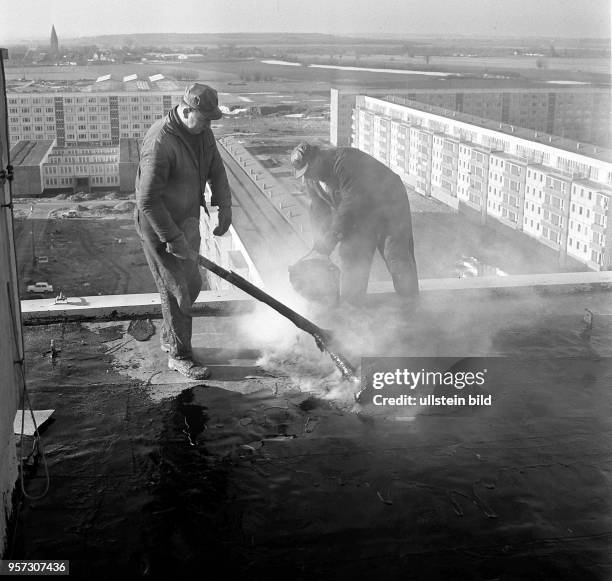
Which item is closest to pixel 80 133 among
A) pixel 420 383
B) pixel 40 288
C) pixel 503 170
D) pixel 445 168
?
pixel 40 288

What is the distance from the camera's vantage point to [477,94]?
1321 inches

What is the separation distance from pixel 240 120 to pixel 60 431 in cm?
2198

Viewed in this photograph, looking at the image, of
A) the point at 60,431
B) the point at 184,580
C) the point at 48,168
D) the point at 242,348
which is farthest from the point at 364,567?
the point at 48,168

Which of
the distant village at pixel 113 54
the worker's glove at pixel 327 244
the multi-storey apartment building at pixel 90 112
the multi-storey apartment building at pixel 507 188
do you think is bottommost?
the multi-storey apartment building at pixel 507 188

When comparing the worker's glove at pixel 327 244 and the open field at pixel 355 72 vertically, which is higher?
the open field at pixel 355 72

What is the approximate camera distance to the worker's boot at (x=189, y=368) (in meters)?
3.29

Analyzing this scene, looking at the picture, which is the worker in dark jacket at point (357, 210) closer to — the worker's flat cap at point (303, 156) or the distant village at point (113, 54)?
the worker's flat cap at point (303, 156)

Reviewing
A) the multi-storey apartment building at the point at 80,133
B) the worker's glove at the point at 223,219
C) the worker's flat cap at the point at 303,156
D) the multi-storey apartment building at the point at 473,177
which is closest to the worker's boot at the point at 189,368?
the worker's glove at the point at 223,219

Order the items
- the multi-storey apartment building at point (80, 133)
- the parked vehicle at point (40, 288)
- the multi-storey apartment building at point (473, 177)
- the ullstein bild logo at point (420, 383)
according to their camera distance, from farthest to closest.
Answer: the multi-storey apartment building at point (80, 133), the multi-storey apartment building at point (473, 177), the parked vehicle at point (40, 288), the ullstein bild logo at point (420, 383)

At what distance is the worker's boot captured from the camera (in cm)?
329

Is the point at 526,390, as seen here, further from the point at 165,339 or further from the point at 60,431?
the point at 60,431

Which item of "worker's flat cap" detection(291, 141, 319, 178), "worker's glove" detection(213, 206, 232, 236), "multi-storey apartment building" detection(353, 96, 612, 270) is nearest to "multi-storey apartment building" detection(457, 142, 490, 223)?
"multi-storey apartment building" detection(353, 96, 612, 270)

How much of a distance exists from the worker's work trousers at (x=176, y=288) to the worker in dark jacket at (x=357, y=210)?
800 mm

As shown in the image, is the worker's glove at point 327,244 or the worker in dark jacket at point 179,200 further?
the worker's glove at point 327,244
